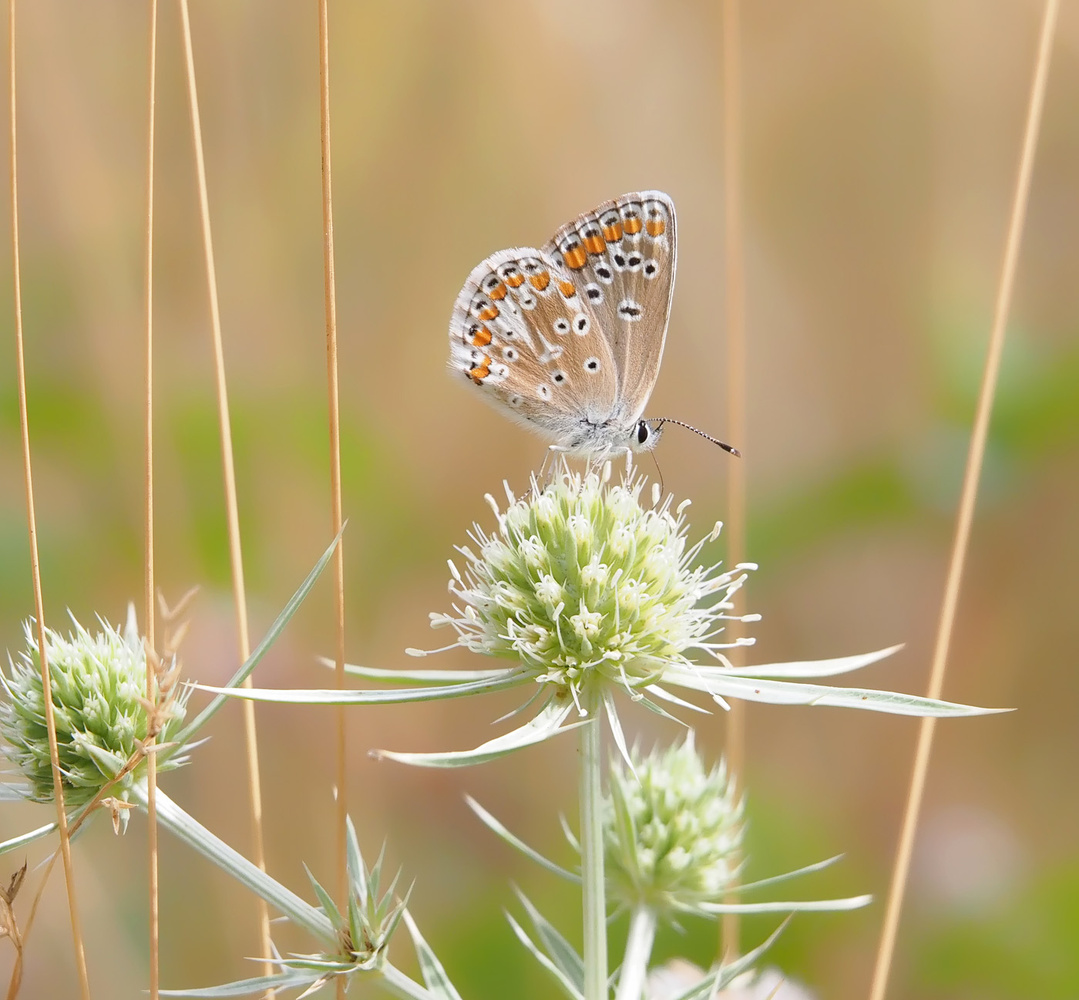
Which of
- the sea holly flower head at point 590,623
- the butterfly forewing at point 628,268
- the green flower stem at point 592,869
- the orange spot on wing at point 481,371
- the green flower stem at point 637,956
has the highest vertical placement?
the butterfly forewing at point 628,268

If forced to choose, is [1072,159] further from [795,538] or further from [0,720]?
[0,720]

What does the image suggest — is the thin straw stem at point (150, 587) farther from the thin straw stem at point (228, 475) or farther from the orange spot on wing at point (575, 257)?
the orange spot on wing at point (575, 257)

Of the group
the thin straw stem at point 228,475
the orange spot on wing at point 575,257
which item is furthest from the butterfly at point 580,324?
the thin straw stem at point 228,475

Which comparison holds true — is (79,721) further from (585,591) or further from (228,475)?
(585,591)

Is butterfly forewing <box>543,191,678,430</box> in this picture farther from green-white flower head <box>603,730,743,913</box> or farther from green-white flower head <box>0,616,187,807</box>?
green-white flower head <box>0,616,187,807</box>

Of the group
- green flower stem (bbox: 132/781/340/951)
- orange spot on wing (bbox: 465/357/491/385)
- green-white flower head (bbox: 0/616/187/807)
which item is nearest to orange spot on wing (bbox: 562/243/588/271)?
orange spot on wing (bbox: 465/357/491/385)

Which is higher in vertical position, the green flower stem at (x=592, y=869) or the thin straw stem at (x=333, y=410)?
the thin straw stem at (x=333, y=410)

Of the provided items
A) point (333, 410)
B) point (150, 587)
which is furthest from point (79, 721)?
point (333, 410)
